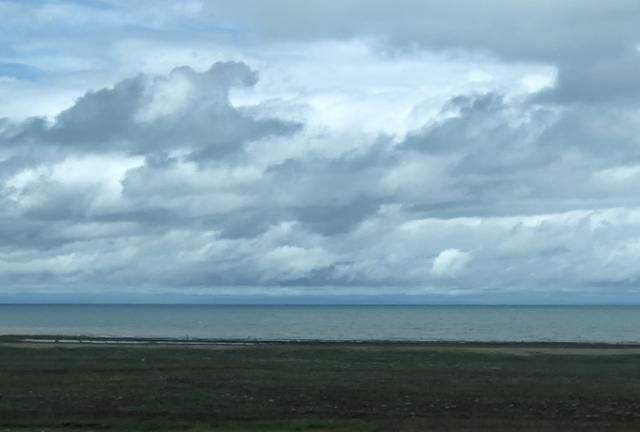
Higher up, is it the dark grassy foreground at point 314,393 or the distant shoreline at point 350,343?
the distant shoreline at point 350,343

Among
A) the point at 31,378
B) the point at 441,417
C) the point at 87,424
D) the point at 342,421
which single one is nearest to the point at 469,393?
the point at 441,417

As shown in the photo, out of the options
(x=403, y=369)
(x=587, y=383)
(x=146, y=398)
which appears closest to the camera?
(x=146, y=398)

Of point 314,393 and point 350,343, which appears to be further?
point 350,343

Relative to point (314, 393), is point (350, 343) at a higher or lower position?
higher

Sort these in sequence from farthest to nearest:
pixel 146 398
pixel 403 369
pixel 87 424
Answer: pixel 403 369
pixel 146 398
pixel 87 424

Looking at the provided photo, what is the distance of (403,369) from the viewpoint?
5484 centimetres

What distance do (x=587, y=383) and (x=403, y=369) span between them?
38.1 ft

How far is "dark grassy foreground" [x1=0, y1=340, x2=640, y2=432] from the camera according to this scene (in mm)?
33188

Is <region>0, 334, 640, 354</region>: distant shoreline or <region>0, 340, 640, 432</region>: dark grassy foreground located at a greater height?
<region>0, 334, 640, 354</region>: distant shoreline

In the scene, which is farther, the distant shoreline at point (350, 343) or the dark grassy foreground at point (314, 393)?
the distant shoreline at point (350, 343)

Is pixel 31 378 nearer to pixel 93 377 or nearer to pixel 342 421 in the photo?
pixel 93 377

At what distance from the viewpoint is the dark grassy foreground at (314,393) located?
109 feet

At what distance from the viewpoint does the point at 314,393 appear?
41.7 meters

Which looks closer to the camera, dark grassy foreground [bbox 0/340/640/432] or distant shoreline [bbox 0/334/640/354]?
dark grassy foreground [bbox 0/340/640/432]
